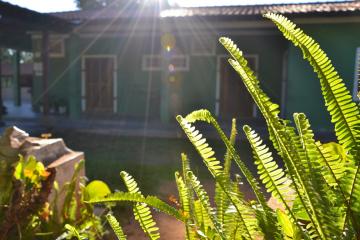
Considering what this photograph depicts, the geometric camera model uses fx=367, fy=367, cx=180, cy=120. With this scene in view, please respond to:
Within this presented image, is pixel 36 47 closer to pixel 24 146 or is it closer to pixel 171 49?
pixel 171 49

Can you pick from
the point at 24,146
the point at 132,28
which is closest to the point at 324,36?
the point at 132,28

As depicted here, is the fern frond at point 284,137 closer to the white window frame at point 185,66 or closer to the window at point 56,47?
the white window frame at point 185,66

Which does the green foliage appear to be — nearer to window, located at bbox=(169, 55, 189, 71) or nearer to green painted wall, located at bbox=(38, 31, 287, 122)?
green painted wall, located at bbox=(38, 31, 287, 122)

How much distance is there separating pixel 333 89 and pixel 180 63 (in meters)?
11.3

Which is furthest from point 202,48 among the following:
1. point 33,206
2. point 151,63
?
point 33,206

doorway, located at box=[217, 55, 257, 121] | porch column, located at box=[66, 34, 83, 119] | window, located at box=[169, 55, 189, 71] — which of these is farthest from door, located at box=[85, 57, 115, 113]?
doorway, located at box=[217, 55, 257, 121]

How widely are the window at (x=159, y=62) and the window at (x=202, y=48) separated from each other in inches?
13.9

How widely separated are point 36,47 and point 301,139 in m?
13.9

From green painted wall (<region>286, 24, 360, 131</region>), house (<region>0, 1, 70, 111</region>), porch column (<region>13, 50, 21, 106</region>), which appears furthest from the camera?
porch column (<region>13, 50, 21, 106</region>)

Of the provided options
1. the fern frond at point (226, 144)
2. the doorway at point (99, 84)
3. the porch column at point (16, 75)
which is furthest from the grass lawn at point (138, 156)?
the porch column at point (16, 75)

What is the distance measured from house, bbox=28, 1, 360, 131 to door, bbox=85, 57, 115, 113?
0.11ft

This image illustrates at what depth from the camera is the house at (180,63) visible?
8977mm

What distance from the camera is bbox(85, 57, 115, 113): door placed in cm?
1241

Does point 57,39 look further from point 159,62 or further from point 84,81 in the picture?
point 159,62
